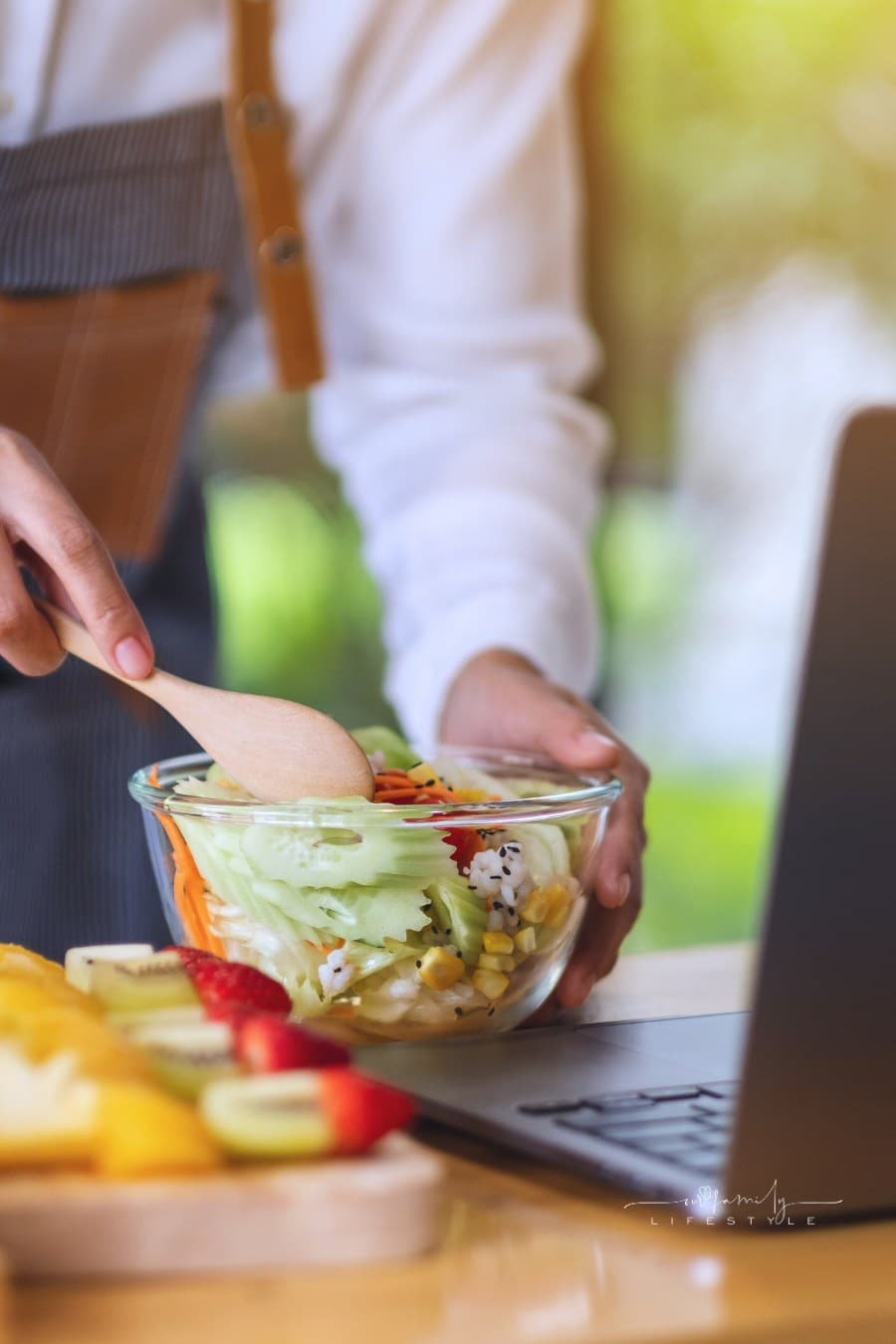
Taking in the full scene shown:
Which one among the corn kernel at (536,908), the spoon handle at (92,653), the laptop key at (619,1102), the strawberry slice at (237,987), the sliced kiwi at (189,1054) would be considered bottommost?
the laptop key at (619,1102)

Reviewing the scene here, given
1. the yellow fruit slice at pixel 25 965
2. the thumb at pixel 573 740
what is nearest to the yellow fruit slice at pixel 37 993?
the yellow fruit slice at pixel 25 965

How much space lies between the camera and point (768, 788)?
327 cm

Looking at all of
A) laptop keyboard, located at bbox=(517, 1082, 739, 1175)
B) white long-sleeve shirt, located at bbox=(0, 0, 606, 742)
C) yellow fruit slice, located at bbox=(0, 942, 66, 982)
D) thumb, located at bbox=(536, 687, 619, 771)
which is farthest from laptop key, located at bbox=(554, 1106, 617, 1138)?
white long-sleeve shirt, located at bbox=(0, 0, 606, 742)

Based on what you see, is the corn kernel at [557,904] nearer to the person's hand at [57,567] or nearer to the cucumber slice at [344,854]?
the cucumber slice at [344,854]

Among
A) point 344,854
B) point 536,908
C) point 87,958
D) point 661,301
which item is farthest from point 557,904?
point 661,301

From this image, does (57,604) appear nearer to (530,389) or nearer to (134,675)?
(134,675)

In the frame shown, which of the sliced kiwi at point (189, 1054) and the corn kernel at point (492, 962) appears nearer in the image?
the sliced kiwi at point (189, 1054)

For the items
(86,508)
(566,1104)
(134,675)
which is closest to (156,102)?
(86,508)

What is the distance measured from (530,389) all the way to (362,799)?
73cm

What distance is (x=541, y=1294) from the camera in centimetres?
48

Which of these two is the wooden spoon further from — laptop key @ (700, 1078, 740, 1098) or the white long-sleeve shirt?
the white long-sleeve shirt

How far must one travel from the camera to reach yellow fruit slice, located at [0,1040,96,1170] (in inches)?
19.6

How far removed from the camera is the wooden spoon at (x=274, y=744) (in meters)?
0.80

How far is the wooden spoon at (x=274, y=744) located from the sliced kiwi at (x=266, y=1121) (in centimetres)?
29
